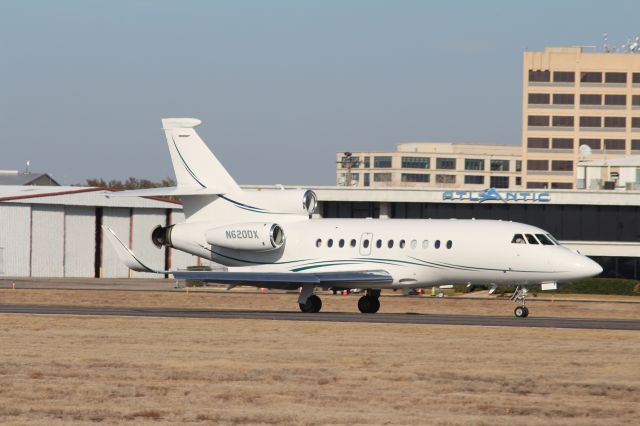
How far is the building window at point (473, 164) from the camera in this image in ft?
623

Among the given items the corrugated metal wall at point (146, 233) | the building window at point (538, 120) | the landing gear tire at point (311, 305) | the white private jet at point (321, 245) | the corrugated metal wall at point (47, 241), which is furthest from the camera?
the building window at point (538, 120)

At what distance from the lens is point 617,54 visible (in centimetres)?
14575

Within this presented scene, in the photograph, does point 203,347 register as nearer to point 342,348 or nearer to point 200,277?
point 342,348

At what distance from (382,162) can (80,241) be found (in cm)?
11679

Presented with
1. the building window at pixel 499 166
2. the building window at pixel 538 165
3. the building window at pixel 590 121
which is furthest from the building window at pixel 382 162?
the building window at pixel 590 121

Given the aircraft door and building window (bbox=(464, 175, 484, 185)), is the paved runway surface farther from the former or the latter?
building window (bbox=(464, 175, 484, 185))

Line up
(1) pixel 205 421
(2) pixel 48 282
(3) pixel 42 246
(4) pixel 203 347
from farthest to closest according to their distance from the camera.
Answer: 1. (3) pixel 42 246
2. (2) pixel 48 282
3. (4) pixel 203 347
4. (1) pixel 205 421

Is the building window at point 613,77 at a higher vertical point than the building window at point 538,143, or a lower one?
higher

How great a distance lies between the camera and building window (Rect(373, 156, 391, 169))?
19650cm

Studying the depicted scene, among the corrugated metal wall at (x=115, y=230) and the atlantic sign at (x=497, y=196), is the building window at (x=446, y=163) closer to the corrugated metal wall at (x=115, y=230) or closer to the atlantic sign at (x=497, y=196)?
the atlantic sign at (x=497, y=196)

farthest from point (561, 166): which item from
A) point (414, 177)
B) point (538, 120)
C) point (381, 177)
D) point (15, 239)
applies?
point (15, 239)

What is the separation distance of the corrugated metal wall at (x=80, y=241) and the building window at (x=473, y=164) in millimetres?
112288

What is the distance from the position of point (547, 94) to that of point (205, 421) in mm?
131946

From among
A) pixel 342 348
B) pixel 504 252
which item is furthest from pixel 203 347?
pixel 504 252
